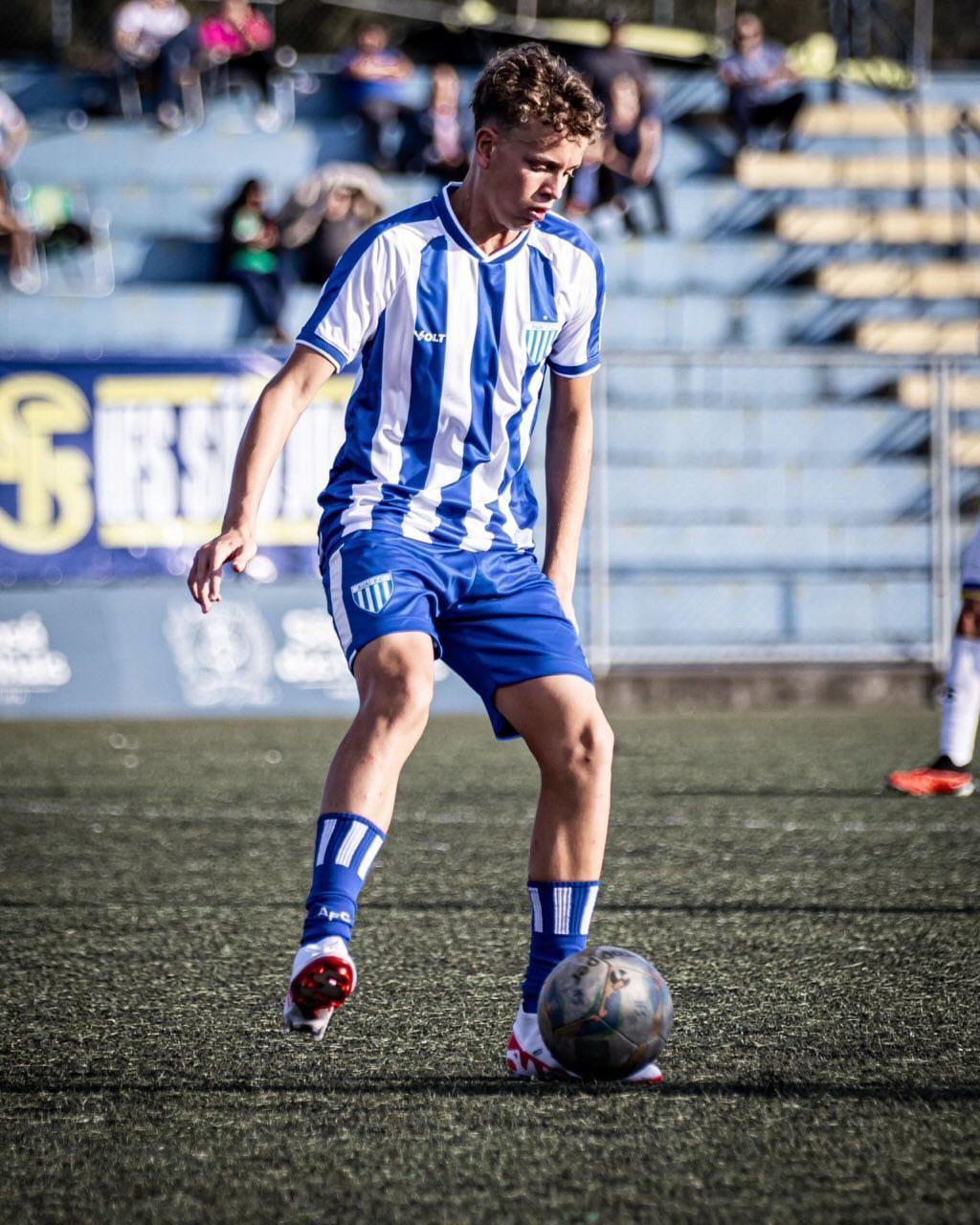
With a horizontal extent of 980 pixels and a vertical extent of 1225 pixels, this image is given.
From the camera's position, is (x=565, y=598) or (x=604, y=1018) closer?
(x=604, y=1018)

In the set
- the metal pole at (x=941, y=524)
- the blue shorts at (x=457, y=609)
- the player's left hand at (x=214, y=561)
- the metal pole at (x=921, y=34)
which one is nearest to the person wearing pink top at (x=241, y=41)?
the metal pole at (x=921, y=34)

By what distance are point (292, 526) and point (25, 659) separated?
1895 mm

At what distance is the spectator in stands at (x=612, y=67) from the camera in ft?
47.6

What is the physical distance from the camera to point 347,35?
21719 millimetres

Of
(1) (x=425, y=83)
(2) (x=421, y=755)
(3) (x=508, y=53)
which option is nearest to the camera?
(3) (x=508, y=53)

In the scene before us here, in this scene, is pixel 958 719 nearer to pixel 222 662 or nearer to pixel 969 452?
pixel 222 662

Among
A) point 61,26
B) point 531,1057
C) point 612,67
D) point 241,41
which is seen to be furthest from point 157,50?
point 531,1057

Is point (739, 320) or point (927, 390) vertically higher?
point (739, 320)

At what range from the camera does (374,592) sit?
10.6ft

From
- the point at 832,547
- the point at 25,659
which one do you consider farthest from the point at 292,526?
the point at 832,547

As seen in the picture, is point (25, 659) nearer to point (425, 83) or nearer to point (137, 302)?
point (137, 302)

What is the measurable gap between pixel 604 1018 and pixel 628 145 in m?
12.4

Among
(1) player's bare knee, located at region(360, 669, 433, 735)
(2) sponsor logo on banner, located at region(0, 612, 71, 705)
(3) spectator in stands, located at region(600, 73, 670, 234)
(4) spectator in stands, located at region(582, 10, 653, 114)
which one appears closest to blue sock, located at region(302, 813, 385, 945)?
(1) player's bare knee, located at region(360, 669, 433, 735)

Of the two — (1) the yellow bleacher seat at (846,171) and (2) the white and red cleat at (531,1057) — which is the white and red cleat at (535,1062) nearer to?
(2) the white and red cleat at (531,1057)
